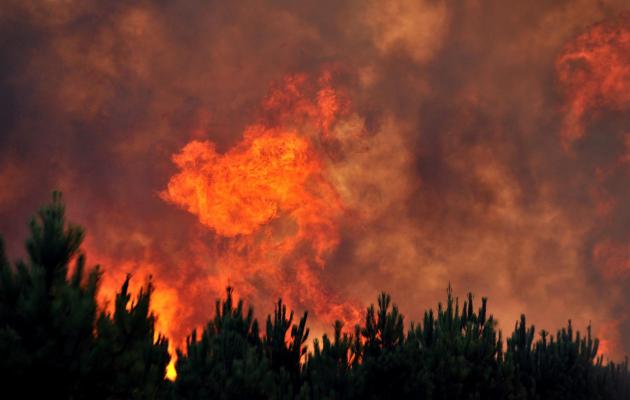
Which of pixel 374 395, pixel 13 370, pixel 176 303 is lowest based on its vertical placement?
pixel 13 370

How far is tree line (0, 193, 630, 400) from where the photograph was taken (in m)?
9.12

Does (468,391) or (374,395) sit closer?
(374,395)

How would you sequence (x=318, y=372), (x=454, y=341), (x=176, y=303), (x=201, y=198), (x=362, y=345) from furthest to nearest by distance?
(x=201, y=198) < (x=176, y=303) < (x=454, y=341) < (x=362, y=345) < (x=318, y=372)

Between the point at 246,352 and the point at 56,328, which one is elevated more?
the point at 246,352

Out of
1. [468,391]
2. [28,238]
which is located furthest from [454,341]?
[28,238]

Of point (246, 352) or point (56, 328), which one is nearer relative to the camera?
point (56, 328)

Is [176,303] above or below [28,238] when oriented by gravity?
above

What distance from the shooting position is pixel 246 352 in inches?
527

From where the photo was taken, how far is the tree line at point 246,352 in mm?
9125

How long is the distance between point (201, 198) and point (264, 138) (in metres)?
8.32

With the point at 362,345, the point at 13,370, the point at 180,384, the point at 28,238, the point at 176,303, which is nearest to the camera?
the point at 13,370

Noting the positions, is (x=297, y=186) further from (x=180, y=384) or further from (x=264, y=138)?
(x=180, y=384)

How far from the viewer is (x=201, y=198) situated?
58.6 meters

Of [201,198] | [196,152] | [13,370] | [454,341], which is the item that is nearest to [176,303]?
[201,198]
